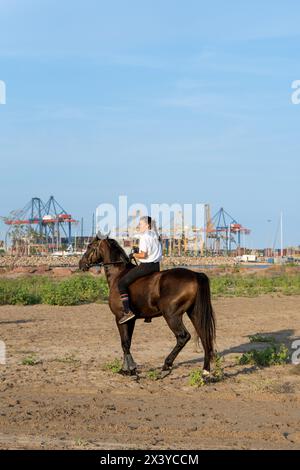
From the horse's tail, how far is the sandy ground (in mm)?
604

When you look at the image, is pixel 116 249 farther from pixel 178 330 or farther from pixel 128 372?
pixel 128 372

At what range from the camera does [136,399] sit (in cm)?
903

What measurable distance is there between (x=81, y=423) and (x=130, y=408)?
3.32 feet

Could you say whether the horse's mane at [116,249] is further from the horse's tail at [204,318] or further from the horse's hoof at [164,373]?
the horse's hoof at [164,373]

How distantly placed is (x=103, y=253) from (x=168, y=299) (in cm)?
153

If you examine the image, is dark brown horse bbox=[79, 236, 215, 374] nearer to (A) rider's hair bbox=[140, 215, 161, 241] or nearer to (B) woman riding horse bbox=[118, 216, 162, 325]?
(B) woman riding horse bbox=[118, 216, 162, 325]

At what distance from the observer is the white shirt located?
1061cm

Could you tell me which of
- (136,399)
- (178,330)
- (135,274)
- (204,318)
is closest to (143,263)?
(135,274)

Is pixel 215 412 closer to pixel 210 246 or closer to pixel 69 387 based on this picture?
pixel 69 387

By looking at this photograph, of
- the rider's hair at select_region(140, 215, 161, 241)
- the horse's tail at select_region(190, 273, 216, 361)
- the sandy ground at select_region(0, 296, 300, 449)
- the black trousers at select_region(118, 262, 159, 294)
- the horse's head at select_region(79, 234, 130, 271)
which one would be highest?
the rider's hair at select_region(140, 215, 161, 241)

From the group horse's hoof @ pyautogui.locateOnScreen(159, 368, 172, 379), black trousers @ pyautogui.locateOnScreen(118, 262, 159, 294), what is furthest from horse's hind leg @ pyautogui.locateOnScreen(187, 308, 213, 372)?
black trousers @ pyautogui.locateOnScreen(118, 262, 159, 294)

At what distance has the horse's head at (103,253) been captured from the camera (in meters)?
11.1

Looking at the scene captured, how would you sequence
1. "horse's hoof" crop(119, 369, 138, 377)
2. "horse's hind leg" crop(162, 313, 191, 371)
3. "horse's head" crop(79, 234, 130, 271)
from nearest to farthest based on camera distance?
1. "horse's hind leg" crop(162, 313, 191, 371)
2. "horse's hoof" crop(119, 369, 138, 377)
3. "horse's head" crop(79, 234, 130, 271)

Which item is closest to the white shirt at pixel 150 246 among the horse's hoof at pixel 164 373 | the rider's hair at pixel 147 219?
the rider's hair at pixel 147 219
